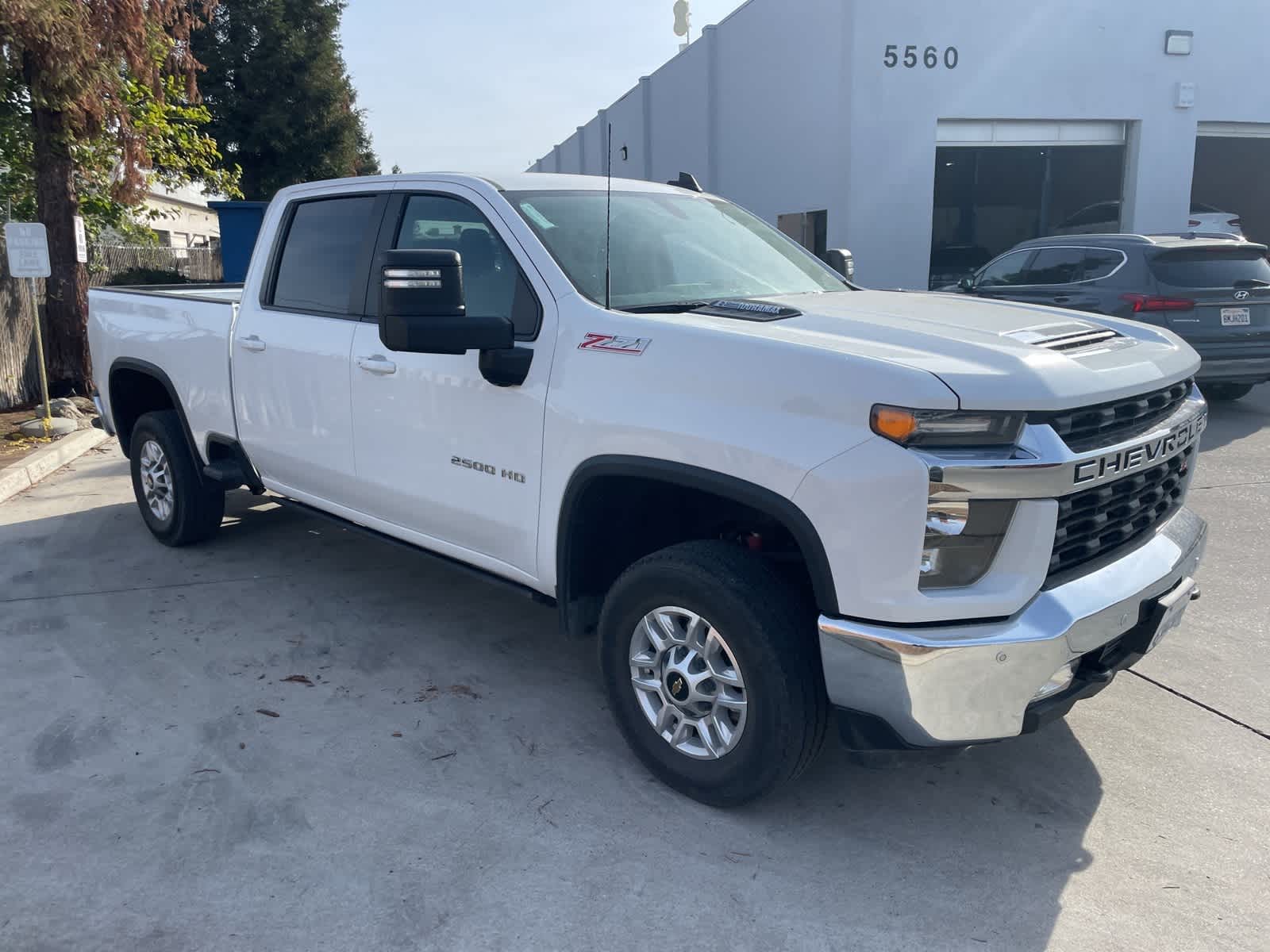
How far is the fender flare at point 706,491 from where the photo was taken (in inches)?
110

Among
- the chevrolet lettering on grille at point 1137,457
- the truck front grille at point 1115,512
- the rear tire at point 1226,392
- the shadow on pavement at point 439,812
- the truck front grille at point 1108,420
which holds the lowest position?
the shadow on pavement at point 439,812

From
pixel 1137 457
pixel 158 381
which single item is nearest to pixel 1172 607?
pixel 1137 457

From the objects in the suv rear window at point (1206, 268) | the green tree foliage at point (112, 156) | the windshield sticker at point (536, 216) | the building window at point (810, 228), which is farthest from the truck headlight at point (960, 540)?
the building window at point (810, 228)

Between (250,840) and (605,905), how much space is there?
1131 mm

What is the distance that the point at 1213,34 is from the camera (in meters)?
16.9

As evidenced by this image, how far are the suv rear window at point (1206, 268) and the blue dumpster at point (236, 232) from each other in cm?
1072

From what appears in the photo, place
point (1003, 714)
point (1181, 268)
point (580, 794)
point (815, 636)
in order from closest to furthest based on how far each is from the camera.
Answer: point (1003, 714) < point (815, 636) < point (580, 794) < point (1181, 268)

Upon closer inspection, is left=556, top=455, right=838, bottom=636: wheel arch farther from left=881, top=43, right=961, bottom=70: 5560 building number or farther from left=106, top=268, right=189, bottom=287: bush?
left=881, top=43, right=961, bottom=70: 5560 building number

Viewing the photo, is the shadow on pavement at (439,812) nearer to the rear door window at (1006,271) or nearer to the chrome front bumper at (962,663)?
the chrome front bumper at (962,663)

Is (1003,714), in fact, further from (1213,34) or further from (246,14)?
(246,14)

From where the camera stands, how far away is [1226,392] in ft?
34.5

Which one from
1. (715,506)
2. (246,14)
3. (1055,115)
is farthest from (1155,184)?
(246,14)

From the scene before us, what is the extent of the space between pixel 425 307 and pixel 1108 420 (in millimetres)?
2040

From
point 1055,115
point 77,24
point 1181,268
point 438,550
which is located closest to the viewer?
point 438,550
